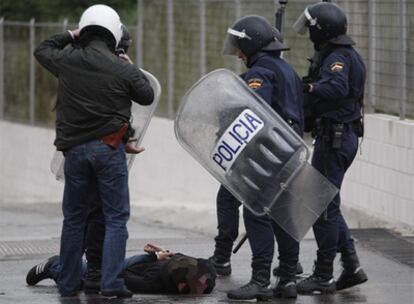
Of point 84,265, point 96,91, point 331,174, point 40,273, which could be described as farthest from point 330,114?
point 40,273

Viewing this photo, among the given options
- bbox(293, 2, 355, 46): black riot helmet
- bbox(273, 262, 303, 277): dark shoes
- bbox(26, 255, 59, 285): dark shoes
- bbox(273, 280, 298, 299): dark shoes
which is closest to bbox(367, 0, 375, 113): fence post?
bbox(273, 262, 303, 277): dark shoes

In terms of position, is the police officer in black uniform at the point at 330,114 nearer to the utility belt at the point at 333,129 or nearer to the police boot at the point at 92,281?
the utility belt at the point at 333,129

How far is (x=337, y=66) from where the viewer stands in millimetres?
8711

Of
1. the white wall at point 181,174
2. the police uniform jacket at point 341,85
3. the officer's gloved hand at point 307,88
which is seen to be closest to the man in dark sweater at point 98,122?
the officer's gloved hand at point 307,88

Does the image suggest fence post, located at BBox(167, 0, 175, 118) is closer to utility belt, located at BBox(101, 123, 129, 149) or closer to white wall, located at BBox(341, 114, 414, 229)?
white wall, located at BBox(341, 114, 414, 229)

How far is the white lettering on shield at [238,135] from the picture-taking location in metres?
8.27

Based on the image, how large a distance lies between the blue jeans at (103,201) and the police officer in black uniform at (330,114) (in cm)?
127

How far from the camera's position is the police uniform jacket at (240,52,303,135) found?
834 centimetres

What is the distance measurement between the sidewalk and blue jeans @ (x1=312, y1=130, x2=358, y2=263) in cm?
32

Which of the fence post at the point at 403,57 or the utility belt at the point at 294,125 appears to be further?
the fence post at the point at 403,57

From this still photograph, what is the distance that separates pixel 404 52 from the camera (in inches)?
486

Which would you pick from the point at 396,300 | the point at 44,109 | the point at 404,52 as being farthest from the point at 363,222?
the point at 44,109

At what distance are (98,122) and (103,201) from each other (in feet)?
1.62

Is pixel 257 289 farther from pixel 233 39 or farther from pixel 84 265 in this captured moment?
pixel 233 39
